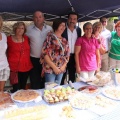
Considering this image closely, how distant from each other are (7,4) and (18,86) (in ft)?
3.87

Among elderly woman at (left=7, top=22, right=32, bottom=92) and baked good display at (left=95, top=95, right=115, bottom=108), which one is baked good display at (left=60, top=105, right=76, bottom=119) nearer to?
baked good display at (left=95, top=95, right=115, bottom=108)

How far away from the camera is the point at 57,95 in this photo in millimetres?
1503

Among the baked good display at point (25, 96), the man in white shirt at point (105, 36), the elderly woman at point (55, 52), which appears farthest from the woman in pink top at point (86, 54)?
the baked good display at point (25, 96)

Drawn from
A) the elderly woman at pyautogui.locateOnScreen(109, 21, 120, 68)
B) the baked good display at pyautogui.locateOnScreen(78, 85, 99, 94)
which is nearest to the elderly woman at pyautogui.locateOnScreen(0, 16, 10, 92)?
the baked good display at pyautogui.locateOnScreen(78, 85, 99, 94)

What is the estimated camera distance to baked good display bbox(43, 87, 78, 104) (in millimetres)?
1445

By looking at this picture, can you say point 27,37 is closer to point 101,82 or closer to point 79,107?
point 101,82

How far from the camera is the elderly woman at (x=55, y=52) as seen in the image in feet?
6.53

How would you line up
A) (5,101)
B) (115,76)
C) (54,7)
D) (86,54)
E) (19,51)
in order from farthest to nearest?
1. (54,7)
2. (86,54)
3. (19,51)
4. (115,76)
5. (5,101)

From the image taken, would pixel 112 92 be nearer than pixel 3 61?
Yes

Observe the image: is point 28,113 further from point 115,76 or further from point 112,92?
point 115,76

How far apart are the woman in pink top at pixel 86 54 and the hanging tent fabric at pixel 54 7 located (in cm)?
66

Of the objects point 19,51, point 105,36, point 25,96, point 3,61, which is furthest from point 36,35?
point 105,36

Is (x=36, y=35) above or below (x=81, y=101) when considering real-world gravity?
above

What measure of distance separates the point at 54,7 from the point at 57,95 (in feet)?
6.21
